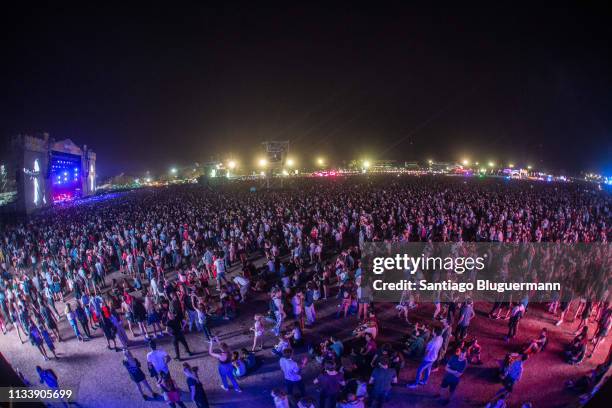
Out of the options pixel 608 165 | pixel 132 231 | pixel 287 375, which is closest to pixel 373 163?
pixel 608 165

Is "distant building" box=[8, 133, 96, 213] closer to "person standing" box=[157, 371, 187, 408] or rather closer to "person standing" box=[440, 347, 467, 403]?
"person standing" box=[157, 371, 187, 408]

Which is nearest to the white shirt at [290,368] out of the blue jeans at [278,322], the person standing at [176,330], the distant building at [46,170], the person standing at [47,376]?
the blue jeans at [278,322]

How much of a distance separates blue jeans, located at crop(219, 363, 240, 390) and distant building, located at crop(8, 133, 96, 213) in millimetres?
30232

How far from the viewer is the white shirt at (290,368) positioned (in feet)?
16.2

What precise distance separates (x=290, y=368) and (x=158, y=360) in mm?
2501

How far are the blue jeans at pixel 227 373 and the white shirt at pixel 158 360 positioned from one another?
1011mm

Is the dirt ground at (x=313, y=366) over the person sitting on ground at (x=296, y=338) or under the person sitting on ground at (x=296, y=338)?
under

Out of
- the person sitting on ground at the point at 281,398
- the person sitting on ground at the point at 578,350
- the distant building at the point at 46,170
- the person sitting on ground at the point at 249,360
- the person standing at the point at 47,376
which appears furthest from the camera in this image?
the distant building at the point at 46,170

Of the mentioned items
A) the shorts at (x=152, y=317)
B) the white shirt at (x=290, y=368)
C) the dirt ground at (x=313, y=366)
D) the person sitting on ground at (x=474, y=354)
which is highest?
the white shirt at (x=290, y=368)

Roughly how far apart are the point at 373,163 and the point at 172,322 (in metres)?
99.5

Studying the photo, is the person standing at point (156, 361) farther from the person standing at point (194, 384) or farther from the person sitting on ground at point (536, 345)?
the person sitting on ground at point (536, 345)

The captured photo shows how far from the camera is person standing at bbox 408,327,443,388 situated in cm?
532

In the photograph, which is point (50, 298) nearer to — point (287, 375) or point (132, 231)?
point (132, 231)

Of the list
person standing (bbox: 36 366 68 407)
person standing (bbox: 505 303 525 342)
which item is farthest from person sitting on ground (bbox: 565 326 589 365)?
person standing (bbox: 36 366 68 407)
